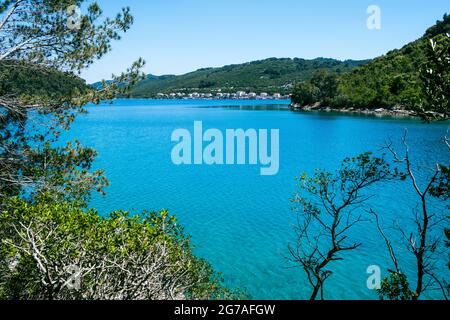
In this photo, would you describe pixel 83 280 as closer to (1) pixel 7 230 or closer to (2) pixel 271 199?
(1) pixel 7 230

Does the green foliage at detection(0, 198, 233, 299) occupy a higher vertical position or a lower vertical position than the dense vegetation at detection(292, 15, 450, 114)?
lower

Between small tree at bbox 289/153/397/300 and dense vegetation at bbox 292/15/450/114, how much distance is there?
91099mm

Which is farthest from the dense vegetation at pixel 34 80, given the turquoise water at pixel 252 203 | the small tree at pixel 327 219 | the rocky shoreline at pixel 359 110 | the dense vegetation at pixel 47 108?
the rocky shoreline at pixel 359 110

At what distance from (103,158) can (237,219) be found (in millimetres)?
30184

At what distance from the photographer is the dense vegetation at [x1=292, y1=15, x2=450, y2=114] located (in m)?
116

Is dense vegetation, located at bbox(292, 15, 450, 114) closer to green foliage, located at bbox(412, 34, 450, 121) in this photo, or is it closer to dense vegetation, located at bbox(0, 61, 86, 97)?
green foliage, located at bbox(412, 34, 450, 121)

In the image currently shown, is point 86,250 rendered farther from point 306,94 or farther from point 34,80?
point 306,94

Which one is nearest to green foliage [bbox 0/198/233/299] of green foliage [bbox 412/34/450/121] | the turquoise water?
green foliage [bbox 412/34/450/121]

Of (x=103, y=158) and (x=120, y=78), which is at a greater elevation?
(x=120, y=78)

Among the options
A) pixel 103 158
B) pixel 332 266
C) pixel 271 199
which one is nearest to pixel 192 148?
pixel 103 158

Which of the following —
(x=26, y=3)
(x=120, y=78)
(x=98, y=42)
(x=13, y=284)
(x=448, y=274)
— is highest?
(x=26, y=3)

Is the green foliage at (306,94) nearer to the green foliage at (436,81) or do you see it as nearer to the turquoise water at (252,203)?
the turquoise water at (252,203)

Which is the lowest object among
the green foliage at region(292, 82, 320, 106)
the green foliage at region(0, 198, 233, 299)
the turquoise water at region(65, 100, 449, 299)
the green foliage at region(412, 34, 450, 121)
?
the turquoise water at region(65, 100, 449, 299)
